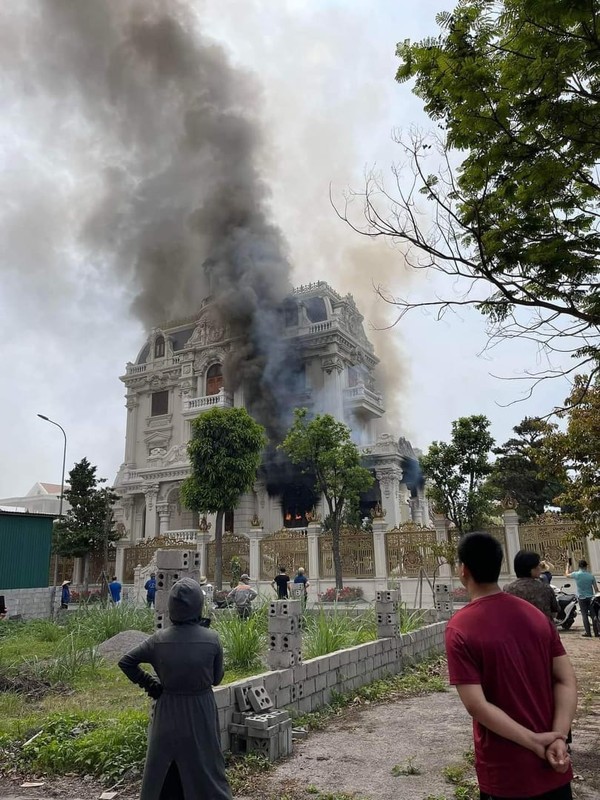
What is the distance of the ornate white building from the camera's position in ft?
101

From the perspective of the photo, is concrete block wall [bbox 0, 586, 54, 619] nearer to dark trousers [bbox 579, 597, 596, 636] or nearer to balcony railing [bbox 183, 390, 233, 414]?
dark trousers [bbox 579, 597, 596, 636]

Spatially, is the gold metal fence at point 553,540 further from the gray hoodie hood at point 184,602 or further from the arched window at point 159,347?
the arched window at point 159,347

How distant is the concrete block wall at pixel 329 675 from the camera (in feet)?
17.4

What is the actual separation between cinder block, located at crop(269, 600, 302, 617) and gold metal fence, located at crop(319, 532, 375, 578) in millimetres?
13257

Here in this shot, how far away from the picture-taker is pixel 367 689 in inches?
299

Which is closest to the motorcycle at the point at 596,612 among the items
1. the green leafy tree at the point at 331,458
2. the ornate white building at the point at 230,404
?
the green leafy tree at the point at 331,458

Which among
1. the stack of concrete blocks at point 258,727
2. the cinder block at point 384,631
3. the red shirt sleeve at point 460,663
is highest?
the red shirt sleeve at point 460,663

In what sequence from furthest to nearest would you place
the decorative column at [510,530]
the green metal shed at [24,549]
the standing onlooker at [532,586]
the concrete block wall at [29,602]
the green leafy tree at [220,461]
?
1. the green leafy tree at [220,461]
2. the green metal shed at [24,549]
3. the concrete block wall at [29,602]
4. the decorative column at [510,530]
5. the standing onlooker at [532,586]

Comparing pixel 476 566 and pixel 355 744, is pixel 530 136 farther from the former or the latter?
pixel 355 744

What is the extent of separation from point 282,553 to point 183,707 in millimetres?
18142

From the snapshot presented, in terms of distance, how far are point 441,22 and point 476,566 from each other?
4.81 m

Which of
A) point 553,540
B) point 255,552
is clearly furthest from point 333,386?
point 553,540

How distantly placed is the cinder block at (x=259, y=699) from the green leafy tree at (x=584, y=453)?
282 inches

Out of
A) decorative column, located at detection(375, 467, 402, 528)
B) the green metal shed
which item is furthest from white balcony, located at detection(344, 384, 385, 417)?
the green metal shed
